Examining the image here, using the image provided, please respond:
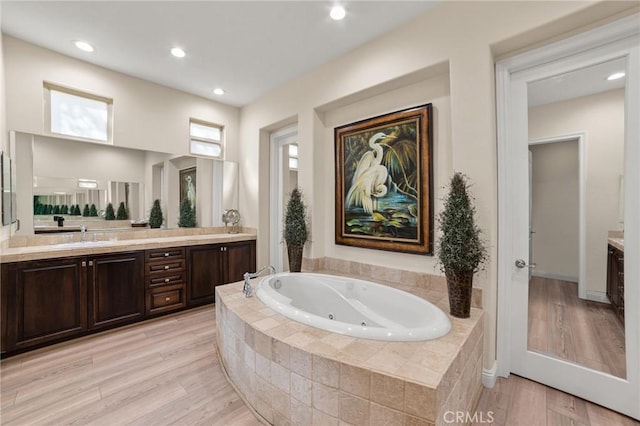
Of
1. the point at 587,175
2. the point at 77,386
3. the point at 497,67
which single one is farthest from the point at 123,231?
the point at 587,175

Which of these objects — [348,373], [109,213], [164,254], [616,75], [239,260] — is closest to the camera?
[348,373]

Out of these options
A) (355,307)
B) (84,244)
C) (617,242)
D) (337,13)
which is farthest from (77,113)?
(617,242)

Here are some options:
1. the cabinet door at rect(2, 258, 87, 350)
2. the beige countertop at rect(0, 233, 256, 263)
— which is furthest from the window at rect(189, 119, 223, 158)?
the cabinet door at rect(2, 258, 87, 350)

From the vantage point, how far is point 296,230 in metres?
3.17

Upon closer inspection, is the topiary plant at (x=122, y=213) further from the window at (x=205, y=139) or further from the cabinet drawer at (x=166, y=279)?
the window at (x=205, y=139)

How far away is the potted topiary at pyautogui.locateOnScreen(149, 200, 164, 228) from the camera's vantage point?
3.66m

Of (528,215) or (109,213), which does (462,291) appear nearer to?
(528,215)

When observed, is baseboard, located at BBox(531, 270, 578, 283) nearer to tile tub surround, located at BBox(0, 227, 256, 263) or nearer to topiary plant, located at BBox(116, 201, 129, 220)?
tile tub surround, located at BBox(0, 227, 256, 263)

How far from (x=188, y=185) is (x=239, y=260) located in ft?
4.42

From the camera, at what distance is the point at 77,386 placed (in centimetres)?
198

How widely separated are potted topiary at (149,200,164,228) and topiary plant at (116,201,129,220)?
279 millimetres

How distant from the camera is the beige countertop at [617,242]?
1.73m

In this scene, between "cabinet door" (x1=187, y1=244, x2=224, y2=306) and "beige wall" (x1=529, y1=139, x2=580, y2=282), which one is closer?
"beige wall" (x1=529, y1=139, x2=580, y2=282)

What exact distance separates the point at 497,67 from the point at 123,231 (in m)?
4.38
